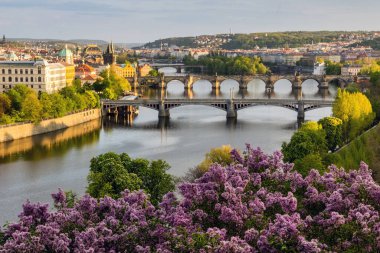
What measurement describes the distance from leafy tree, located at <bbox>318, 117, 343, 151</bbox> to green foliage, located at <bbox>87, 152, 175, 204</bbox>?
31.1 ft

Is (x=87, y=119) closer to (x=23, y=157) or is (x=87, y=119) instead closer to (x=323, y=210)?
(x=23, y=157)

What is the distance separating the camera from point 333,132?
23.7 meters

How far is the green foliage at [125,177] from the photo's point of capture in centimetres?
1420

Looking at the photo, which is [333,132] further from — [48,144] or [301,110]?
[301,110]

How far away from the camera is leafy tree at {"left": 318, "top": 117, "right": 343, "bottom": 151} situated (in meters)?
23.6

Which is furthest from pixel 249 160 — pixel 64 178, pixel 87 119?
pixel 87 119

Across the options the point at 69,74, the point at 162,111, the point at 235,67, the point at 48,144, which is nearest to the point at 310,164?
the point at 48,144

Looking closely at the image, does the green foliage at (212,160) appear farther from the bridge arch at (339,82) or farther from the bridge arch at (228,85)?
the bridge arch at (339,82)

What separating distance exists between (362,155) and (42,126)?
1643cm

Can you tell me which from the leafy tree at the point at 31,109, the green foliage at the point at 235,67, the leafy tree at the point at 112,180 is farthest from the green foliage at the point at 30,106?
the green foliage at the point at 235,67

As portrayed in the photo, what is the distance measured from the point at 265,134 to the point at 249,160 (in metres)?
20.3

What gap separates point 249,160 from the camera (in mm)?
9867

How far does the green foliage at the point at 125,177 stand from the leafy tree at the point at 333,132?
948 centimetres

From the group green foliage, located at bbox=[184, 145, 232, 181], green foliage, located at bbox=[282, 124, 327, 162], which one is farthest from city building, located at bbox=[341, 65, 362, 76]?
green foliage, located at bbox=[184, 145, 232, 181]
